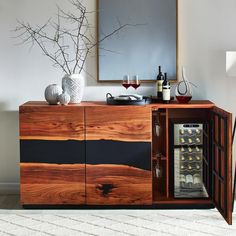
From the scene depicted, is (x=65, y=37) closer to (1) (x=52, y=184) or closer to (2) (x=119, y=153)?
(2) (x=119, y=153)

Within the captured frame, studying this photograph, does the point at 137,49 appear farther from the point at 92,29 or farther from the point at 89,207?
the point at 89,207

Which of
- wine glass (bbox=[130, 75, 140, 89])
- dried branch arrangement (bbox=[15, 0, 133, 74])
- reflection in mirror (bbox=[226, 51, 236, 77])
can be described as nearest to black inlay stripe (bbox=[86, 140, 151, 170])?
wine glass (bbox=[130, 75, 140, 89])

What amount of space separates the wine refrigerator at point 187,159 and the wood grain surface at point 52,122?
2.49ft

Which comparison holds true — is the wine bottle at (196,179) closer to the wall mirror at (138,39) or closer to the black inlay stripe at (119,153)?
the black inlay stripe at (119,153)

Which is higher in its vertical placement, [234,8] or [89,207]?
[234,8]

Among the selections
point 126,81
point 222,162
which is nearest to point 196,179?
point 222,162

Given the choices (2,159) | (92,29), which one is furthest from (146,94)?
(2,159)

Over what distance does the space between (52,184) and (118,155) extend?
1.84 feet

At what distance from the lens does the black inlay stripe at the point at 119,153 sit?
4098 millimetres

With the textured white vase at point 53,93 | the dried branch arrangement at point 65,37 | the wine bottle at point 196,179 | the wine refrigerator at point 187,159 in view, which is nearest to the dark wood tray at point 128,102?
the wine refrigerator at point 187,159

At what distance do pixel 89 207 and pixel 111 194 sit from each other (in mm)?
209

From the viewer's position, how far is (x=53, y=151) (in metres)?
4.11

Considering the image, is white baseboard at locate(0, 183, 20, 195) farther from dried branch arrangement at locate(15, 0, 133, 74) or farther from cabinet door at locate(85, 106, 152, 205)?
dried branch arrangement at locate(15, 0, 133, 74)

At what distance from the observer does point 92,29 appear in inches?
177
